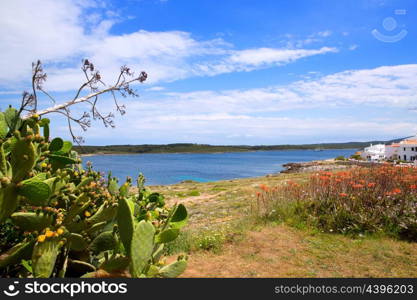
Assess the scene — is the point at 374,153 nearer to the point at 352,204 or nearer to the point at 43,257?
the point at 352,204

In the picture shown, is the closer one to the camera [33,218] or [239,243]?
[33,218]

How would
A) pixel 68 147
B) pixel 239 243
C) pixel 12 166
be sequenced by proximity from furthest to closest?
pixel 239 243 → pixel 68 147 → pixel 12 166

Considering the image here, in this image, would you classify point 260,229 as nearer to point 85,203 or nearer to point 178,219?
point 178,219

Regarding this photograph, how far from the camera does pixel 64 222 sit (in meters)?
3.03

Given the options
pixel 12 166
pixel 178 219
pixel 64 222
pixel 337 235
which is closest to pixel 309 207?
pixel 337 235

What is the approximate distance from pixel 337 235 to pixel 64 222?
19.3 ft

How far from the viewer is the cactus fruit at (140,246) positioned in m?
2.81

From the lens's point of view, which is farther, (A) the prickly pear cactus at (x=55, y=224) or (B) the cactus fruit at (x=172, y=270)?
(B) the cactus fruit at (x=172, y=270)

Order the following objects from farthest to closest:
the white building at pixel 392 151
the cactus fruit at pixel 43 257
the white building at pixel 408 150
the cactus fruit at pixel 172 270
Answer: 1. the white building at pixel 392 151
2. the white building at pixel 408 150
3. the cactus fruit at pixel 172 270
4. the cactus fruit at pixel 43 257

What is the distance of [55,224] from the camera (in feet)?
9.23

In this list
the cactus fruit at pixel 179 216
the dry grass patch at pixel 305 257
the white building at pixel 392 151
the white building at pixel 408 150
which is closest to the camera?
the cactus fruit at pixel 179 216

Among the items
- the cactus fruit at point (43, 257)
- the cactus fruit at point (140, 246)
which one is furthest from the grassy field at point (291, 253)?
the cactus fruit at point (43, 257)

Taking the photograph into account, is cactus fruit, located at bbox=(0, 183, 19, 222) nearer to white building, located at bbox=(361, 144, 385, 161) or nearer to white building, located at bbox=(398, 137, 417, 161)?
white building, located at bbox=(398, 137, 417, 161)

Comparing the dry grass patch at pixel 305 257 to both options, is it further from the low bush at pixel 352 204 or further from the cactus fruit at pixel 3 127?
the cactus fruit at pixel 3 127
